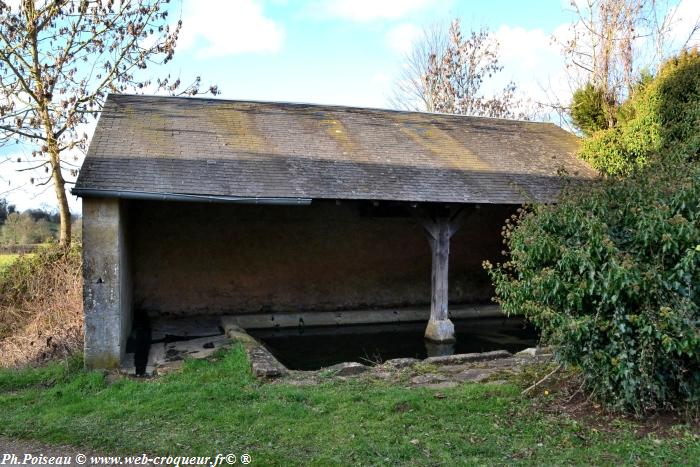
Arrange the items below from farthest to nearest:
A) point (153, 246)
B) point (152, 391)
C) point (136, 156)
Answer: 1. point (153, 246)
2. point (136, 156)
3. point (152, 391)

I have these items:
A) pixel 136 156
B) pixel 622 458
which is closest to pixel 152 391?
pixel 136 156

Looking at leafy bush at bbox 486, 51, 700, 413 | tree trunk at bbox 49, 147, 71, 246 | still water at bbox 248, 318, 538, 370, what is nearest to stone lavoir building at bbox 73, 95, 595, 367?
still water at bbox 248, 318, 538, 370

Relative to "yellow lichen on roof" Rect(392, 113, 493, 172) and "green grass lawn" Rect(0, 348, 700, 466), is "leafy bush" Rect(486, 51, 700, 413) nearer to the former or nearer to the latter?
"green grass lawn" Rect(0, 348, 700, 466)

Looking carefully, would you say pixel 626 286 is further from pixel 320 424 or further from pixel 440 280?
pixel 440 280

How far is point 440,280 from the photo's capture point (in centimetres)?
909

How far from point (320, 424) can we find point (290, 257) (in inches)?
263

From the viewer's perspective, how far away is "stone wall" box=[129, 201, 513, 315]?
10.3 meters

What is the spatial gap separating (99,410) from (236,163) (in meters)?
4.09

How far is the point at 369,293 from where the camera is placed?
11.6 metres

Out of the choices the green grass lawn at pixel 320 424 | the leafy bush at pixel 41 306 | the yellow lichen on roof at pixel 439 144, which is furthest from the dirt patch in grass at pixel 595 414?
the leafy bush at pixel 41 306

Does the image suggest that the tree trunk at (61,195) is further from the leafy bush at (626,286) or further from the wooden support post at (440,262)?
the leafy bush at (626,286)

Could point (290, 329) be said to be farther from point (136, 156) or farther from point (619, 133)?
point (619, 133)

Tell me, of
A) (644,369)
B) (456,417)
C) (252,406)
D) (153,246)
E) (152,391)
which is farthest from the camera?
(153,246)

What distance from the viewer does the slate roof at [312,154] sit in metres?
7.42
